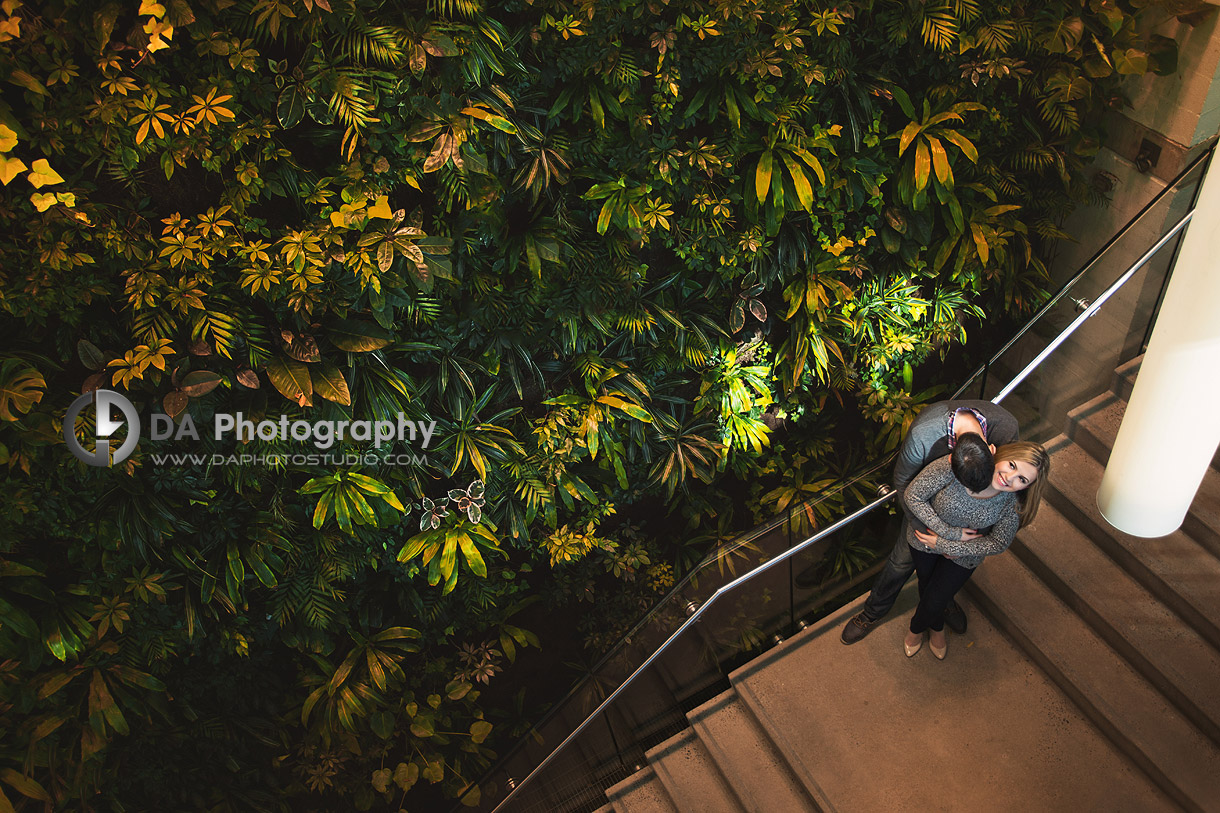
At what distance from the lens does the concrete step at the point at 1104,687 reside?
10.4ft

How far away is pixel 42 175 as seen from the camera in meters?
3.45

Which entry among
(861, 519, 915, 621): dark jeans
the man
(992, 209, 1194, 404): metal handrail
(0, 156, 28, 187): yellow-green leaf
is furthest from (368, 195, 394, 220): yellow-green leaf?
(992, 209, 1194, 404): metal handrail

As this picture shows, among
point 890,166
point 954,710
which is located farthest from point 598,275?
point 954,710

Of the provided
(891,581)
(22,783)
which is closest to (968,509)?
(891,581)

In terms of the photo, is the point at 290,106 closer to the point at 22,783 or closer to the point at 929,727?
the point at 22,783

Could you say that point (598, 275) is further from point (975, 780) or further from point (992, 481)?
point (975, 780)

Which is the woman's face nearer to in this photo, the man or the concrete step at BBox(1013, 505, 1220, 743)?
the man

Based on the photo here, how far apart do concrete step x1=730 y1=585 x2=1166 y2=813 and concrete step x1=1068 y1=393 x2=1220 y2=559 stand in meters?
1.00

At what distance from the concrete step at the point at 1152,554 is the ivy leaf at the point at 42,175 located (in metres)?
4.95

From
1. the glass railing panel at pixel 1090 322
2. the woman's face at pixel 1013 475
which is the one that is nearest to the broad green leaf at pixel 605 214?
the glass railing panel at pixel 1090 322

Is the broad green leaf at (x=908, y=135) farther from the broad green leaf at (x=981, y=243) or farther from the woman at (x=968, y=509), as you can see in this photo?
the woman at (x=968, y=509)

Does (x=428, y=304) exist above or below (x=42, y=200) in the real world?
below

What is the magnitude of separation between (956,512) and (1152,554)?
127cm

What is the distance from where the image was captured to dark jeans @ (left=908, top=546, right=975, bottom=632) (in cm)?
347
